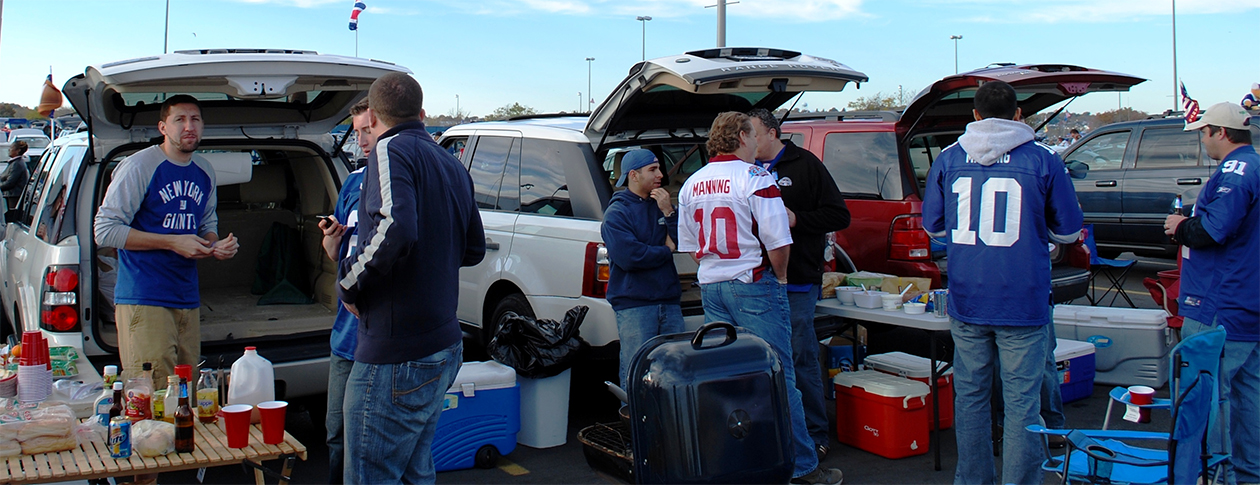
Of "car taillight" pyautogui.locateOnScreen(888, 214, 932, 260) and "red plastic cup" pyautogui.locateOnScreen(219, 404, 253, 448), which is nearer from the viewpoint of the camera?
"red plastic cup" pyautogui.locateOnScreen(219, 404, 253, 448)

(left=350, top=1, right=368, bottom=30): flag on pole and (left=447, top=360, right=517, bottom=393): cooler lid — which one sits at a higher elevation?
(left=350, top=1, right=368, bottom=30): flag on pole

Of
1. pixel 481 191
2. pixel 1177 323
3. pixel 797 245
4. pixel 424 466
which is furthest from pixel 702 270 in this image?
pixel 1177 323

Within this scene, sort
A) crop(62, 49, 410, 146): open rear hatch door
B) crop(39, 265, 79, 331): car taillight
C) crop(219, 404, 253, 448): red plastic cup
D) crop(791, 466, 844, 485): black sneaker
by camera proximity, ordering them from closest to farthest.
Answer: crop(219, 404, 253, 448): red plastic cup
crop(62, 49, 410, 146): open rear hatch door
crop(39, 265, 79, 331): car taillight
crop(791, 466, 844, 485): black sneaker

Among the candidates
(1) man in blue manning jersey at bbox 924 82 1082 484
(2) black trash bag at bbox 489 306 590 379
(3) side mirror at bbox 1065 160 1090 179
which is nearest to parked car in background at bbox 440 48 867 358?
(2) black trash bag at bbox 489 306 590 379

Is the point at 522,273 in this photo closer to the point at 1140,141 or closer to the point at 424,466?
the point at 424,466

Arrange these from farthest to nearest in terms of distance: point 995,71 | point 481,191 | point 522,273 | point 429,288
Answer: point 481,191 → point 995,71 → point 522,273 → point 429,288

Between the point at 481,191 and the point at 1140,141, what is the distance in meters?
7.97

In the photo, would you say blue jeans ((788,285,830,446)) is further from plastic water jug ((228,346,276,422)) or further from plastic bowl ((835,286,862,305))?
plastic water jug ((228,346,276,422))

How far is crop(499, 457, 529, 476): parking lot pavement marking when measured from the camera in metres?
4.76

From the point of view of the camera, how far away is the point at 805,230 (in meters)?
4.74

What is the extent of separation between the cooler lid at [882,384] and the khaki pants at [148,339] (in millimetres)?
3343

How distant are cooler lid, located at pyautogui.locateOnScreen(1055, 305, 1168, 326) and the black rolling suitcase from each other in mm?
3920

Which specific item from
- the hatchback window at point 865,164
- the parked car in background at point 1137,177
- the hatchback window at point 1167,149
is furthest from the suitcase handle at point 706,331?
the hatchback window at point 1167,149

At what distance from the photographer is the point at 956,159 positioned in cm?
400
